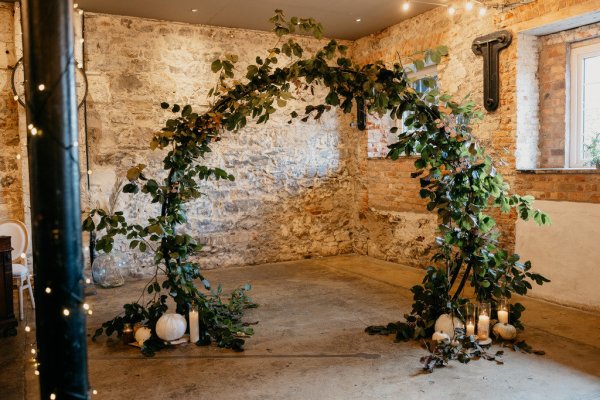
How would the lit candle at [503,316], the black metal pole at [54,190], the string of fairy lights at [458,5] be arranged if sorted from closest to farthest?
the black metal pole at [54,190] < the lit candle at [503,316] < the string of fairy lights at [458,5]

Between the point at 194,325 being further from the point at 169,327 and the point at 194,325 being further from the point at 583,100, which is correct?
the point at 583,100

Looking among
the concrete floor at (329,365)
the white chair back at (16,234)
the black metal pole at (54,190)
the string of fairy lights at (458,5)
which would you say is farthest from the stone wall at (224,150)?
the black metal pole at (54,190)

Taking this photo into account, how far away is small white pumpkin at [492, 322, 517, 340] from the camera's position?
143 inches

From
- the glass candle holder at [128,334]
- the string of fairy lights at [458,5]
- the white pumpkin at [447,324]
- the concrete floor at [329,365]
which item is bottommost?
the concrete floor at [329,365]

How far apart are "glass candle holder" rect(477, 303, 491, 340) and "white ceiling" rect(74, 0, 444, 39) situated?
11.6ft

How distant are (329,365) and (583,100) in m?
3.58

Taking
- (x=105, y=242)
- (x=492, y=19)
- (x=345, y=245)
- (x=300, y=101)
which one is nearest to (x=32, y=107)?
(x=105, y=242)

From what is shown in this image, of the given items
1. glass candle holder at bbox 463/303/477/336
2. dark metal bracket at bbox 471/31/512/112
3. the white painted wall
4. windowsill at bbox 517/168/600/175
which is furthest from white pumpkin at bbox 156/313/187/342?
dark metal bracket at bbox 471/31/512/112

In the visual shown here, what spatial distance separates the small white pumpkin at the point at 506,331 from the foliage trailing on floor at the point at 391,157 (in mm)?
180

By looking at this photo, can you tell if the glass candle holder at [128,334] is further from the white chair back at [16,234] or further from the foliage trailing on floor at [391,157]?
the white chair back at [16,234]

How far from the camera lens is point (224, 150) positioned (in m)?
6.60

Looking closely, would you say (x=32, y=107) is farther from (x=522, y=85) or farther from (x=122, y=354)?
(x=522, y=85)

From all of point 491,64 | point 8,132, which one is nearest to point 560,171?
A: point 491,64

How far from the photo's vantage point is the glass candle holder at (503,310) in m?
3.71
